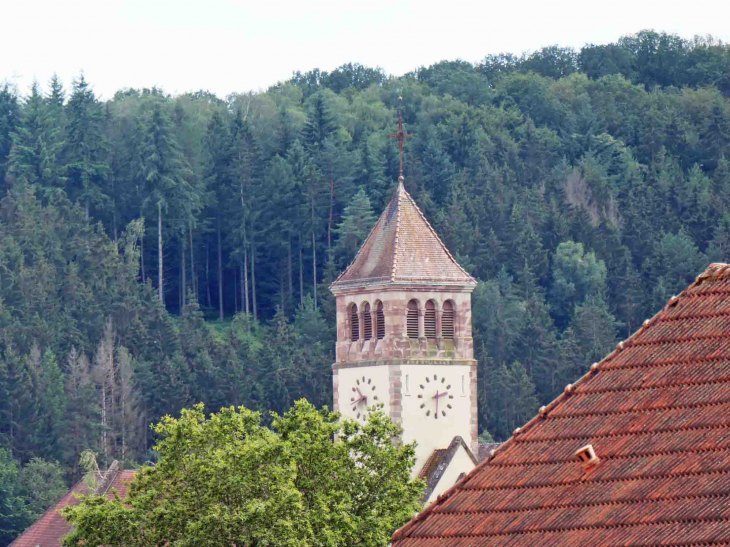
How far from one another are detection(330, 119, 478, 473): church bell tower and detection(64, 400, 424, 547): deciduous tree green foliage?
75.8 ft

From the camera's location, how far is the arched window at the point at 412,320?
76625 millimetres

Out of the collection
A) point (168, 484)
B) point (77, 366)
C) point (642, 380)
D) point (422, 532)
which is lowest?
point (77, 366)

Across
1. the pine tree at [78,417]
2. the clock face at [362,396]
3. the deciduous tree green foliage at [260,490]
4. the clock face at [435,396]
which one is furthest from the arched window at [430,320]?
the pine tree at [78,417]

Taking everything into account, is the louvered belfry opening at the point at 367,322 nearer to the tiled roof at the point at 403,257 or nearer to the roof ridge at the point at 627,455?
the tiled roof at the point at 403,257

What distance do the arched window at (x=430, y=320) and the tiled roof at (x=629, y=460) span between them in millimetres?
52716

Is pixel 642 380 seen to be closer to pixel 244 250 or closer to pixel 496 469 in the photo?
pixel 496 469

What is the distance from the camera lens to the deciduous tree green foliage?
46.7 metres

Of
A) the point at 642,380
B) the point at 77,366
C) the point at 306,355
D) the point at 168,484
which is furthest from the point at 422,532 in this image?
the point at 77,366

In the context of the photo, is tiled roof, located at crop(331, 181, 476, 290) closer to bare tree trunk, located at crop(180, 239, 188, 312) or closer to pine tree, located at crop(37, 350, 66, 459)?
pine tree, located at crop(37, 350, 66, 459)

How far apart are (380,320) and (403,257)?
6.95ft

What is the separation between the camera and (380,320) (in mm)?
77000

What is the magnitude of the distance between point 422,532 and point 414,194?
570ft

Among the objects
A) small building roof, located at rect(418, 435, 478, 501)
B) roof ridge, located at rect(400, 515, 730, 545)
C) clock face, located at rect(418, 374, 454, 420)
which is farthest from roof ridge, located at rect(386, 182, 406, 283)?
roof ridge, located at rect(400, 515, 730, 545)

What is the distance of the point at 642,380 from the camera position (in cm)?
2325
